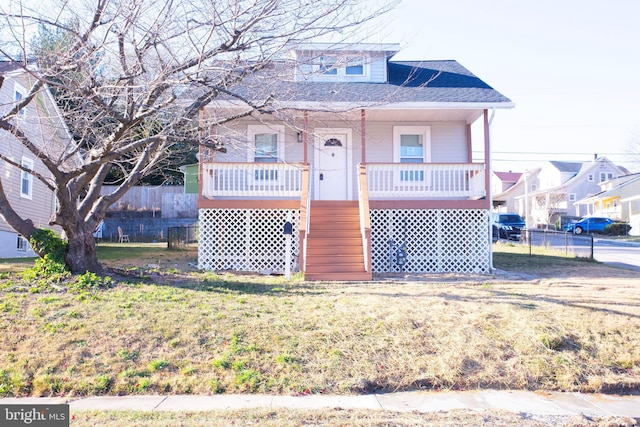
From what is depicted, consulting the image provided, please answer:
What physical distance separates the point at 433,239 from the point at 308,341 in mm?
8055

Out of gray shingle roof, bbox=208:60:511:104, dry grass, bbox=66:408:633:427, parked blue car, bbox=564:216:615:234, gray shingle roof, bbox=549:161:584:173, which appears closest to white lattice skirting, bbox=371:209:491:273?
gray shingle roof, bbox=208:60:511:104

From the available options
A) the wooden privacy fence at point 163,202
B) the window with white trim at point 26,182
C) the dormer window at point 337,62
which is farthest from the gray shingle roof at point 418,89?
the wooden privacy fence at point 163,202

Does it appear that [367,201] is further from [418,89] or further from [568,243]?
[568,243]

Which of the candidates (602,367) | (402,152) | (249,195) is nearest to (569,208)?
(402,152)

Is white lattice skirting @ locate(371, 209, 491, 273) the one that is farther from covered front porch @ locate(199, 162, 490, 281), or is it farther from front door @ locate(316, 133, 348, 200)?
front door @ locate(316, 133, 348, 200)

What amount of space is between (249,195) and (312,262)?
2.98 meters

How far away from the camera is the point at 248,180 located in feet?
45.9

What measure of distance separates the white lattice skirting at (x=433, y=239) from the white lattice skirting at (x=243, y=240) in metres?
2.22

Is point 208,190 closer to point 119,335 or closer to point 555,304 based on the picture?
point 119,335

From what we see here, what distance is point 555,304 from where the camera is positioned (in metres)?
8.52

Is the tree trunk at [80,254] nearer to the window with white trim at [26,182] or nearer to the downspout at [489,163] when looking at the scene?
the downspout at [489,163]

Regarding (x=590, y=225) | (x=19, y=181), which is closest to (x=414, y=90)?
(x=19, y=181)

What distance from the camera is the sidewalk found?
18.4 ft

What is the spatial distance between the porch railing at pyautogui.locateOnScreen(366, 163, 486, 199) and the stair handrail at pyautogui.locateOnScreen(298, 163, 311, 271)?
66.7 inches
